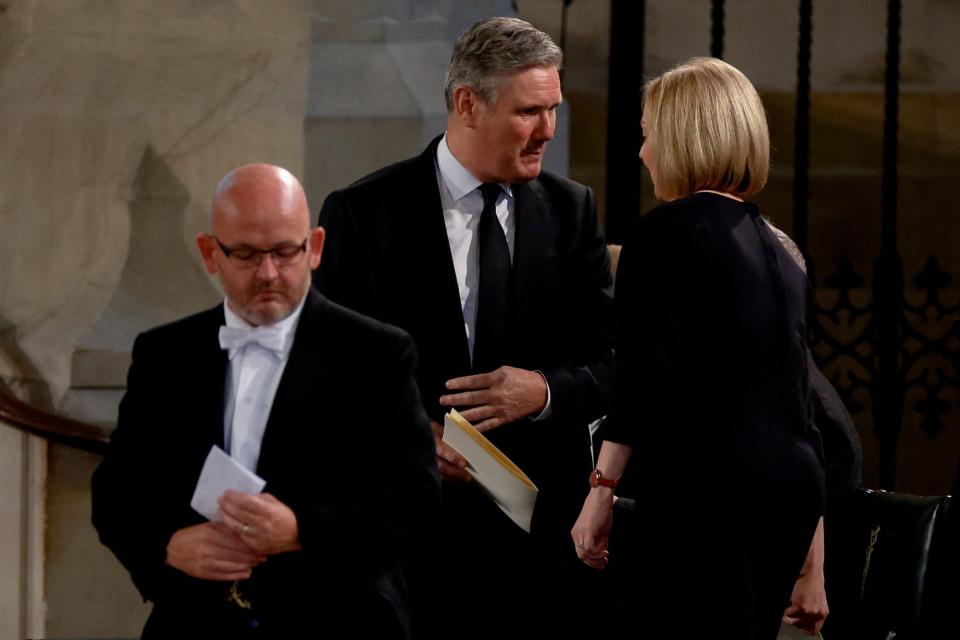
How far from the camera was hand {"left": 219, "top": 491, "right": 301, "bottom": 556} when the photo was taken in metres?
2.02

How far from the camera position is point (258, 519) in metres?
2.03

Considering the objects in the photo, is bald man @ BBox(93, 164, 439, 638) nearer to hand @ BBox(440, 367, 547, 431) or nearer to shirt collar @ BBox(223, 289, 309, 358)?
shirt collar @ BBox(223, 289, 309, 358)

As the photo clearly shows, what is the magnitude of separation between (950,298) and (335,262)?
126 inches

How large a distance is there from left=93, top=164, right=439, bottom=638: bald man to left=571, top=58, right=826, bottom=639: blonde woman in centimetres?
43

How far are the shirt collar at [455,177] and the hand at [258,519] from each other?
104cm

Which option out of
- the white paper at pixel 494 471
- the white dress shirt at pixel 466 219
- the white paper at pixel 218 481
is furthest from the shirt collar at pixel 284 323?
the white dress shirt at pixel 466 219

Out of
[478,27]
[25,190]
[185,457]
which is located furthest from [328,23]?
[185,457]

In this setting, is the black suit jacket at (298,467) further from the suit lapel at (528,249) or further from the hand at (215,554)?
the suit lapel at (528,249)

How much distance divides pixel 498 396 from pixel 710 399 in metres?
0.56

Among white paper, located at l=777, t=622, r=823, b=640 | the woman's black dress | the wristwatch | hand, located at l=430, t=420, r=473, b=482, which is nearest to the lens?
the woman's black dress

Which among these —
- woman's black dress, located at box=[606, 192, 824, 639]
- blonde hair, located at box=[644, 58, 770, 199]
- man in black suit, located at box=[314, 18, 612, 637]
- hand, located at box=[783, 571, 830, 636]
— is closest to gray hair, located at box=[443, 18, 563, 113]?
man in black suit, located at box=[314, 18, 612, 637]

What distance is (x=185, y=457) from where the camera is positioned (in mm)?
2107

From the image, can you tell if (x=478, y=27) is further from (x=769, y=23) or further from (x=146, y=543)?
→ (x=769, y=23)

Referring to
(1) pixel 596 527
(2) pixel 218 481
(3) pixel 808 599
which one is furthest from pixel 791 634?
(2) pixel 218 481
